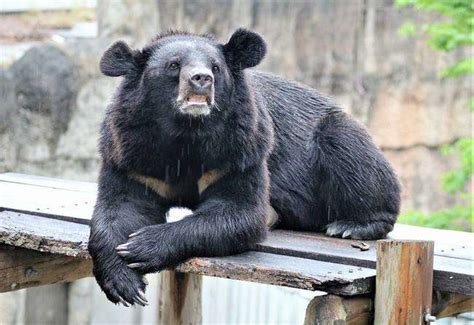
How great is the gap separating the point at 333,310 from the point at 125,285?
A: 1.02 metres

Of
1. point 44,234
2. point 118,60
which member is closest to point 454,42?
point 118,60

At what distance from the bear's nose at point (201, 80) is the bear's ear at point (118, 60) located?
542 mm

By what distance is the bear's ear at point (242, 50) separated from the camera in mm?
4742

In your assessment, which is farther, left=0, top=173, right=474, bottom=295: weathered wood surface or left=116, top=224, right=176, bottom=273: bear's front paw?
left=0, top=173, right=474, bottom=295: weathered wood surface

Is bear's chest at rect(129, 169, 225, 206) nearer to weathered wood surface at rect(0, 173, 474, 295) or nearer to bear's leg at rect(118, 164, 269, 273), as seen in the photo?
bear's leg at rect(118, 164, 269, 273)

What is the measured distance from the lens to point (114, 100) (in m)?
4.74

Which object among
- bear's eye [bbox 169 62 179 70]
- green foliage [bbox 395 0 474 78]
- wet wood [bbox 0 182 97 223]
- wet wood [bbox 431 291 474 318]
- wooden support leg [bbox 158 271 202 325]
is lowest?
wooden support leg [bbox 158 271 202 325]

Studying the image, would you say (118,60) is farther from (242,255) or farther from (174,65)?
(242,255)

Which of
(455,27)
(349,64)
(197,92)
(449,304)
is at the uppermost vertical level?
(455,27)

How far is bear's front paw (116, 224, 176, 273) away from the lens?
169 inches

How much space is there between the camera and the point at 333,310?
13.3ft

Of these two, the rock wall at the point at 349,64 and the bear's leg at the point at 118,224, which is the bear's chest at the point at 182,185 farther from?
the rock wall at the point at 349,64

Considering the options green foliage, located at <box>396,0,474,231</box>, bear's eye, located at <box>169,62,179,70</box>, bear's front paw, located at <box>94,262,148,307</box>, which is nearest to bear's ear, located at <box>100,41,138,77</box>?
bear's eye, located at <box>169,62,179,70</box>

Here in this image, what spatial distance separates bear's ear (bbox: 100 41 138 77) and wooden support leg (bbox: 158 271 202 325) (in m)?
2.03
